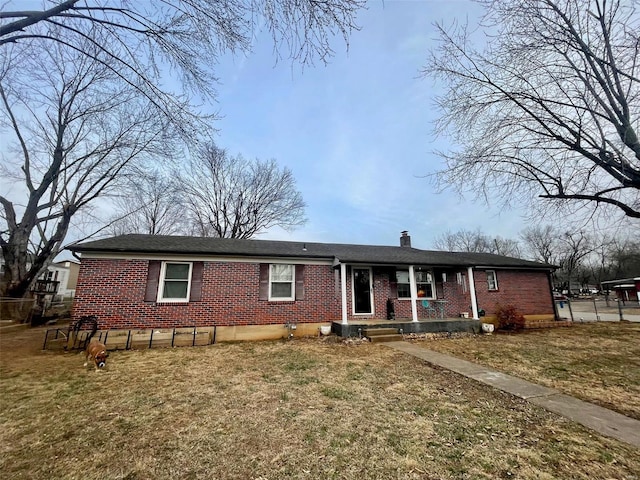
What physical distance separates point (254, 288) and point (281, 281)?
104 cm

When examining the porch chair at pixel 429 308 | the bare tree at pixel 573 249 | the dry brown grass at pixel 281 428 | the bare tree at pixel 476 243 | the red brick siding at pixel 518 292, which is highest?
the bare tree at pixel 476 243

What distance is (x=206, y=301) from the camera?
9352 millimetres

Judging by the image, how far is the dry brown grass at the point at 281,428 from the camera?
2.78 meters

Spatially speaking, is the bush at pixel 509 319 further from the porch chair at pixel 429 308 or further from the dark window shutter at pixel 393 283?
the dark window shutter at pixel 393 283

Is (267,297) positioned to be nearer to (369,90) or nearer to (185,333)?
(185,333)

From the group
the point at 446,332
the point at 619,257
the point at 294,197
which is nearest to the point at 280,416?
the point at 446,332

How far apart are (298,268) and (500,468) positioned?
8338 millimetres

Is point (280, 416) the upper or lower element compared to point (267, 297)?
lower

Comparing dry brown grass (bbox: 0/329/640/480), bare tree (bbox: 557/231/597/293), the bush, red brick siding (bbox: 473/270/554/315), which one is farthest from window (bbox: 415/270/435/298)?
bare tree (bbox: 557/231/597/293)

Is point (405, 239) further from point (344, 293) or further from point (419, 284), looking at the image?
point (344, 293)

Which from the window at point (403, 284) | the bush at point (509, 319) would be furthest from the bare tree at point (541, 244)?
the window at point (403, 284)

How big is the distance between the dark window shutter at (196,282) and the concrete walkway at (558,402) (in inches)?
293

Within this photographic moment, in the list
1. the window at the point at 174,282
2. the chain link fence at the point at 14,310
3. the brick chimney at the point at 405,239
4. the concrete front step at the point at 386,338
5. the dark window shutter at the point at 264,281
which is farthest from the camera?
the brick chimney at the point at 405,239

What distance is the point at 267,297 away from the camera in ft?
32.7
